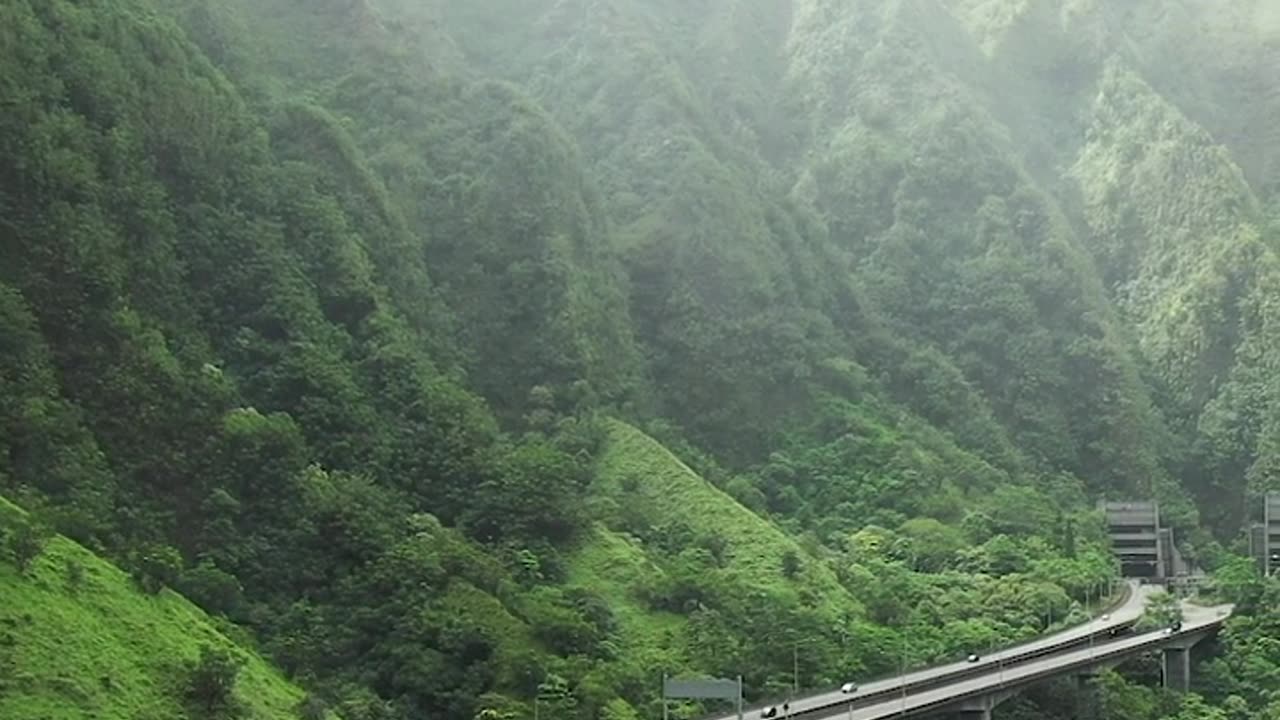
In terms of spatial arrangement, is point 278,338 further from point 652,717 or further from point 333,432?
point 652,717

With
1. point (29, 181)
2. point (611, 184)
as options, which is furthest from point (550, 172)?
point (29, 181)

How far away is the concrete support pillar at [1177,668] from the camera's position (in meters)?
76.1

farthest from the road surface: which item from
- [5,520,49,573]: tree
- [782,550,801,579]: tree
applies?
[5,520,49,573]: tree

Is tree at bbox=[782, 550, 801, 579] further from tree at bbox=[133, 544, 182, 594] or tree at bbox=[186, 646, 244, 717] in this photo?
tree at bbox=[186, 646, 244, 717]

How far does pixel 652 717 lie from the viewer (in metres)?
55.5

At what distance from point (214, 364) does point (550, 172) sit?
104ft

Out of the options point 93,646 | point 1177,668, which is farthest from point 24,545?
point 1177,668

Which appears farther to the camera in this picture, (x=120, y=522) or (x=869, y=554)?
(x=869, y=554)

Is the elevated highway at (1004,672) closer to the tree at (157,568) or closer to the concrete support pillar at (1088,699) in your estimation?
the concrete support pillar at (1088,699)

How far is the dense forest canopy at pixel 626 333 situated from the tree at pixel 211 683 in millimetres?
163

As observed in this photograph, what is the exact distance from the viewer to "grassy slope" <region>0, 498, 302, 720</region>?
40.3 metres

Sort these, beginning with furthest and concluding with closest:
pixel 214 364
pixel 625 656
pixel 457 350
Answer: pixel 457 350, pixel 214 364, pixel 625 656

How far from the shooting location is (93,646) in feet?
140

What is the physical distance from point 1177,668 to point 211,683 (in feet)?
164
